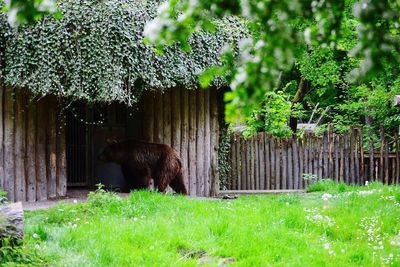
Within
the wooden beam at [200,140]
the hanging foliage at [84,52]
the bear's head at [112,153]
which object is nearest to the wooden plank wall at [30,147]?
the hanging foliage at [84,52]

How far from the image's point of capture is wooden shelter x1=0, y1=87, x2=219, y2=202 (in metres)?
11.9

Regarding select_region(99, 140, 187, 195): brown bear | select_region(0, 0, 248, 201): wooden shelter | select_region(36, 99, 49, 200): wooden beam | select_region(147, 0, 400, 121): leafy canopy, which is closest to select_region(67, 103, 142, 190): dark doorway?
select_region(0, 0, 248, 201): wooden shelter

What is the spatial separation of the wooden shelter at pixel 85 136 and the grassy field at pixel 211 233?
271 cm

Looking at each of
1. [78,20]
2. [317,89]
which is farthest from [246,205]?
[317,89]

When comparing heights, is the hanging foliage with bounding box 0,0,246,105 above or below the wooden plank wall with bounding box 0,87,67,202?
above

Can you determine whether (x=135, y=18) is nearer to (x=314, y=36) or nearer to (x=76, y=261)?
(x=76, y=261)

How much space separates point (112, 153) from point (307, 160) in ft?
21.4

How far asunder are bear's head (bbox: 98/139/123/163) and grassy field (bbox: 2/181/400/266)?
3327 millimetres

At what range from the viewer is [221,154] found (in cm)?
1650

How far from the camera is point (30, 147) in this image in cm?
1212

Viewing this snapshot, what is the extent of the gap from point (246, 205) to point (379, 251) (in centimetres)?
283

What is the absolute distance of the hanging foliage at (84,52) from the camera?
1109 cm

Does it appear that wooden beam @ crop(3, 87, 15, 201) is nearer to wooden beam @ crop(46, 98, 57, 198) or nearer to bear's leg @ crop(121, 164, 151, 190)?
wooden beam @ crop(46, 98, 57, 198)

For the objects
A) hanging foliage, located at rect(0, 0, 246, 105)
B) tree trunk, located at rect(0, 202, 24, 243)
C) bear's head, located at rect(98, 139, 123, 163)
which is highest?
hanging foliage, located at rect(0, 0, 246, 105)
